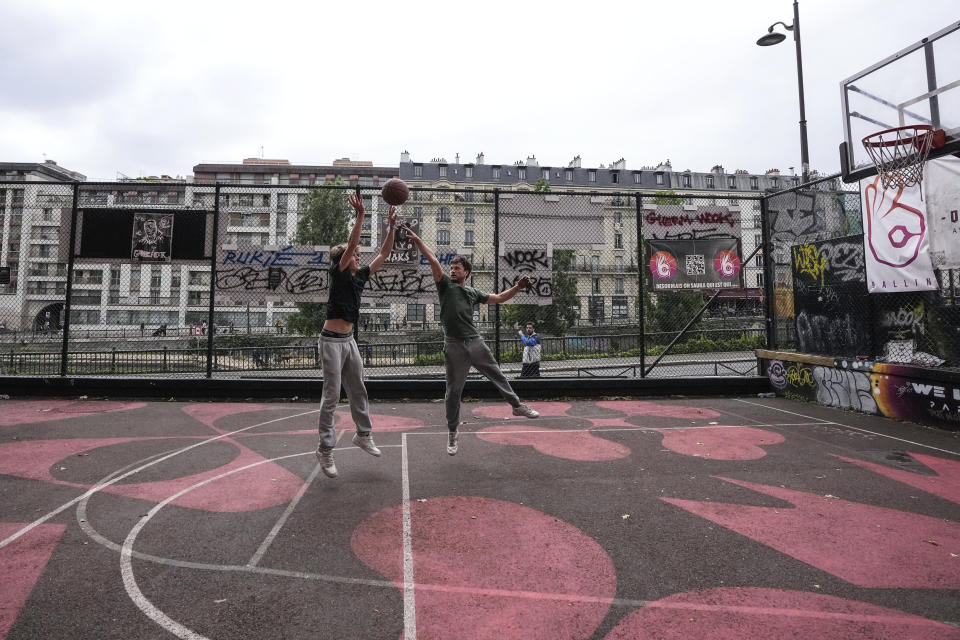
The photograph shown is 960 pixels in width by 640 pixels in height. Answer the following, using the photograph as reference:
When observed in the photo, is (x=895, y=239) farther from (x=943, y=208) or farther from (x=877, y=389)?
(x=877, y=389)

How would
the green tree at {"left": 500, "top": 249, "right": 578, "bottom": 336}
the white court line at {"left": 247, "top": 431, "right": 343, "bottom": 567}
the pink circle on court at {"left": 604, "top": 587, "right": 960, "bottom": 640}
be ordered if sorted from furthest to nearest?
the green tree at {"left": 500, "top": 249, "right": 578, "bottom": 336} < the white court line at {"left": 247, "top": 431, "right": 343, "bottom": 567} < the pink circle on court at {"left": 604, "top": 587, "right": 960, "bottom": 640}

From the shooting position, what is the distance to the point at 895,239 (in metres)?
7.20

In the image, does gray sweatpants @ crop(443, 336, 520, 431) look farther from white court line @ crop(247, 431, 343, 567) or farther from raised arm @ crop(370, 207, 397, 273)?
white court line @ crop(247, 431, 343, 567)

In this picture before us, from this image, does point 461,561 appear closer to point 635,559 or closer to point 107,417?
point 635,559

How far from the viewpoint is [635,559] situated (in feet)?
10.4

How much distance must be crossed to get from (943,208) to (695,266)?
358 centimetres

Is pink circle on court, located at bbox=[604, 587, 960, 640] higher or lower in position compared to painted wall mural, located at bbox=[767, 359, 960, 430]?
lower

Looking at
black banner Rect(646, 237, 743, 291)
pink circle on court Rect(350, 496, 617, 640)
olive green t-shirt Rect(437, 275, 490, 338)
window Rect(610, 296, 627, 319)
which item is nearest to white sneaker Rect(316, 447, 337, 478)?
pink circle on court Rect(350, 496, 617, 640)

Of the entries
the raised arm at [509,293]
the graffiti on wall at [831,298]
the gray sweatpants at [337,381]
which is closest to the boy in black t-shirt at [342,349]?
the gray sweatpants at [337,381]

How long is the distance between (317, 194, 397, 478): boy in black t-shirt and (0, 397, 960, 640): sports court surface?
1.35ft

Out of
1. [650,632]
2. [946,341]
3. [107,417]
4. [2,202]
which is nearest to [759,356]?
[946,341]

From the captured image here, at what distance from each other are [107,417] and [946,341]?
41.7 feet

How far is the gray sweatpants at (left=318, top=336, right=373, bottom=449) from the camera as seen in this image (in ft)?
15.4

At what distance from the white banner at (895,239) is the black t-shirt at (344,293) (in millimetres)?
7850
